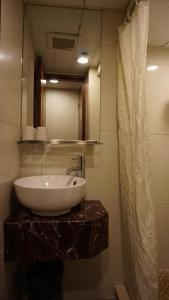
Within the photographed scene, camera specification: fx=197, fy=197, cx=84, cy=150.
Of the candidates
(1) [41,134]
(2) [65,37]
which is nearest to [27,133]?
(1) [41,134]

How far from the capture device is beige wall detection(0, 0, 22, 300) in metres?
1.00

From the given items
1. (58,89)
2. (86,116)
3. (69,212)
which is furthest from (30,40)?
(69,212)

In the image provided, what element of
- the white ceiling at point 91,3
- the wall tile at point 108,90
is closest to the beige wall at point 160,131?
the wall tile at point 108,90

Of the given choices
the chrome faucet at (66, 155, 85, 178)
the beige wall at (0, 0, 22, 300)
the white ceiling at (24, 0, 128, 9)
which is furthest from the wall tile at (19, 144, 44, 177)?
the white ceiling at (24, 0, 128, 9)

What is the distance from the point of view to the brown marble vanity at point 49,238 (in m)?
1.02

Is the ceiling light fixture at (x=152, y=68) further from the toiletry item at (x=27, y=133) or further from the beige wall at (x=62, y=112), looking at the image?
the toiletry item at (x=27, y=133)

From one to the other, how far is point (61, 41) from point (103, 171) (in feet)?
3.42

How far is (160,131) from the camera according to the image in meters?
1.64

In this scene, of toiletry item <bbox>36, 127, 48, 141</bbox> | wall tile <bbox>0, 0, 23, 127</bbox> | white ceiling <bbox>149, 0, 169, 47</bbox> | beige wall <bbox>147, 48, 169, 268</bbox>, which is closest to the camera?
wall tile <bbox>0, 0, 23, 127</bbox>

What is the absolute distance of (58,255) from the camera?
1.03 meters

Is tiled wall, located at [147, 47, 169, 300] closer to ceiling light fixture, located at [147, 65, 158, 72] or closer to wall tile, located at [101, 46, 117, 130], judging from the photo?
ceiling light fixture, located at [147, 65, 158, 72]

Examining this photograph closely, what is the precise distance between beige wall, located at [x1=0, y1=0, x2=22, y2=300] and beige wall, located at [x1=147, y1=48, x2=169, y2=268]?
104 cm

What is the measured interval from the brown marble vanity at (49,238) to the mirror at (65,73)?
2.15 feet

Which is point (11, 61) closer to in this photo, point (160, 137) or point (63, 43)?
point (63, 43)
